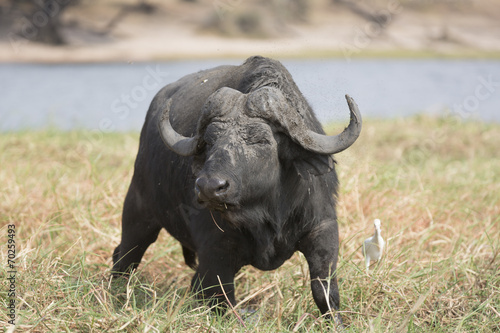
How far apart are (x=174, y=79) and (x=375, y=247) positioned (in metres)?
5.64

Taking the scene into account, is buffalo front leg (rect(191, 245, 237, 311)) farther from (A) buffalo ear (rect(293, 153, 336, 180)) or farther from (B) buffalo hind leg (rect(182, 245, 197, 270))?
(B) buffalo hind leg (rect(182, 245, 197, 270))

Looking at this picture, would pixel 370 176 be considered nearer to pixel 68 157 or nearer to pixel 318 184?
pixel 318 184

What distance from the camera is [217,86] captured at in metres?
4.10

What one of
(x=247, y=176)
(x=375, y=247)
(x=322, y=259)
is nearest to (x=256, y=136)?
(x=247, y=176)

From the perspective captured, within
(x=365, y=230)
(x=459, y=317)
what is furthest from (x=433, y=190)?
(x=459, y=317)

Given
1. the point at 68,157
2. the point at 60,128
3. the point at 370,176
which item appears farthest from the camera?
the point at 60,128

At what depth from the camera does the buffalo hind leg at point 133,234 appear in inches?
185

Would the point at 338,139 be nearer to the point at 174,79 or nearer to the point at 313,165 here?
the point at 313,165

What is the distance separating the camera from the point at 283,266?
15.8ft

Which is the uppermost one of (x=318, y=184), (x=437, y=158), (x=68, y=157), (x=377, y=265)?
(x=318, y=184)

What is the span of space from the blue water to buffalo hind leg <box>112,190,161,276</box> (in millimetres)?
1589

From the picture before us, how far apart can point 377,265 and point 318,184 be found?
2.97 ft

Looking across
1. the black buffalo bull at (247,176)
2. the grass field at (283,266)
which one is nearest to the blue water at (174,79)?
the black buffalo bull at (247,176)

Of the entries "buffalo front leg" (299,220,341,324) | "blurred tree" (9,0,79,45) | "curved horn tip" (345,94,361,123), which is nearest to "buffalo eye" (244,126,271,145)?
"curved horn tip" (345,94,361,123)
